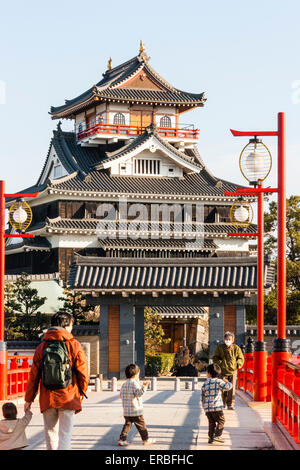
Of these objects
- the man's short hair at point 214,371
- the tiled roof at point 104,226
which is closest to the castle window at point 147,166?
the tiled roof at point 104,226

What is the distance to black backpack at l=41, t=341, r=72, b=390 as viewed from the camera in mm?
9312

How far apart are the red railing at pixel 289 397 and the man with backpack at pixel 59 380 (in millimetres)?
2613

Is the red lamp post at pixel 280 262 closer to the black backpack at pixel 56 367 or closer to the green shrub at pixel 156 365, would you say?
the black backpack at pixel 56 367

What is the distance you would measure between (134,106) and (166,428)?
4914 cm

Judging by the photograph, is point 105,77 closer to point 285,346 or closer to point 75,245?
point 75,245

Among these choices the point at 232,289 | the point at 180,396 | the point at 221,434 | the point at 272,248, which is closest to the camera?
the point at 221,434

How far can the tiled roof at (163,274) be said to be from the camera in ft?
92.8

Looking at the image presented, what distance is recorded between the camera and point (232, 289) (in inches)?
1110

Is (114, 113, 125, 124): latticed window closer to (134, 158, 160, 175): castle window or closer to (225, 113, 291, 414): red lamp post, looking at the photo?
(134, 158, 160, 175): castle window

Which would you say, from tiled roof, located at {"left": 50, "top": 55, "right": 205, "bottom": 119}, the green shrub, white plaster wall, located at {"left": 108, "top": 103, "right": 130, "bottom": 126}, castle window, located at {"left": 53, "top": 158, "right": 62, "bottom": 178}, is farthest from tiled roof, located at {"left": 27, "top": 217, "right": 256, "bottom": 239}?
the green shrub

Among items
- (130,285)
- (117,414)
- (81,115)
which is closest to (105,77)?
(81,115)

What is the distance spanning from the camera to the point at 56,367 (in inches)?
367

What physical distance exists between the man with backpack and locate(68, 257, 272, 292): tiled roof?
60.1 feet

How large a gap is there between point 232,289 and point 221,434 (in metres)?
16.1
